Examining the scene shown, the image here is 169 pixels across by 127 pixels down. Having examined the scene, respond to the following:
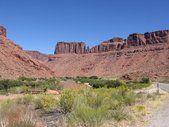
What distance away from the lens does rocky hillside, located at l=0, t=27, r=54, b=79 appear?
8365 cm

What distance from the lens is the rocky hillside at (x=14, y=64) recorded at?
83.7 m

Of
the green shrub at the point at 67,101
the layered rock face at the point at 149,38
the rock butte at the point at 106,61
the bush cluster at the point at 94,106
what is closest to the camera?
the bush cluster at the point at 94,106

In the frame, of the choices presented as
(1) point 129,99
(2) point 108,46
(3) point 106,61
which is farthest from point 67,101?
(2) point 108,46

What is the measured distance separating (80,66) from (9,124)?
151 metres

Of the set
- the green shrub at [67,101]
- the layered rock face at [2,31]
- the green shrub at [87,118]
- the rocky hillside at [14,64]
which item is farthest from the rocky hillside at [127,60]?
the green shrub at [87,118]

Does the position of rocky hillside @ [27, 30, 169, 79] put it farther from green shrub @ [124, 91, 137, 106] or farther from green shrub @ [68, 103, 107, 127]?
green shrub @ [68, 103, 107, 127]

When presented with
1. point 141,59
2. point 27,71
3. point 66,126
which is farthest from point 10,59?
point 66,126

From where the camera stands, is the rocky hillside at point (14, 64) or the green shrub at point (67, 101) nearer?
the green shrub at point (67, 101)

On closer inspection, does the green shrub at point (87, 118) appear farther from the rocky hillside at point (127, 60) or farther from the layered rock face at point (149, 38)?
the layered rock face at point (149, 38)

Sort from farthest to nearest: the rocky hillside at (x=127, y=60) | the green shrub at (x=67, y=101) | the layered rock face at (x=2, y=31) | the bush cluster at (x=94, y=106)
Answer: the rocky hillside at (x=127, y=60), the layered rock face at (x=2, y=31), the green shrub at (x=67, y=101), the bush cluster at (x=94, y=106)

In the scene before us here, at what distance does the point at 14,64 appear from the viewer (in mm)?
89875

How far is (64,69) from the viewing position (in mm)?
164375

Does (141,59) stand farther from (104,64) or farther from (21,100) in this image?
(21,100)

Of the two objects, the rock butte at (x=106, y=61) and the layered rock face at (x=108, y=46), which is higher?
the layered rock face at (x=108, y=46)
